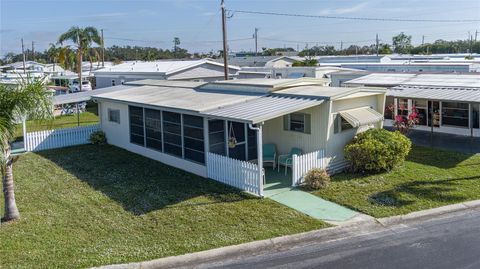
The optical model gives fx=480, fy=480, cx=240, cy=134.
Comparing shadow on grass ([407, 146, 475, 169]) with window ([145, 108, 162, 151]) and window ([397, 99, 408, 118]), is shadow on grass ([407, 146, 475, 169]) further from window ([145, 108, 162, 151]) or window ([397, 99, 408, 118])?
window ([145, 108, 162, 151])

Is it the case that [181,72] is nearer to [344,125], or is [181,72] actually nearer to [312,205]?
[344,125]

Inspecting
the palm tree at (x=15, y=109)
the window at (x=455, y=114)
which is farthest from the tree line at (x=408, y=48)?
the palm tree at (x=15, y=109)

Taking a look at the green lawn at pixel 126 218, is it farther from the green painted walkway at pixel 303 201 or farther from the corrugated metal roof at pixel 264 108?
the corrugated metal roof at pixel 264 108

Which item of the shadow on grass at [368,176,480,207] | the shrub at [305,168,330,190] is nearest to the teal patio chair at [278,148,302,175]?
the shrub at [305,168,330,190]

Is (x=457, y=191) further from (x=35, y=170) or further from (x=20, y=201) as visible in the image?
(x=35, y=170)

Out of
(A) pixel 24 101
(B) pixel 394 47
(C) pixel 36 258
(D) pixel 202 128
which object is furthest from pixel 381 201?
(B) pixel 394 47

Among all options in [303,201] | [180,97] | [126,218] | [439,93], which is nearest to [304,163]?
[303,201]
